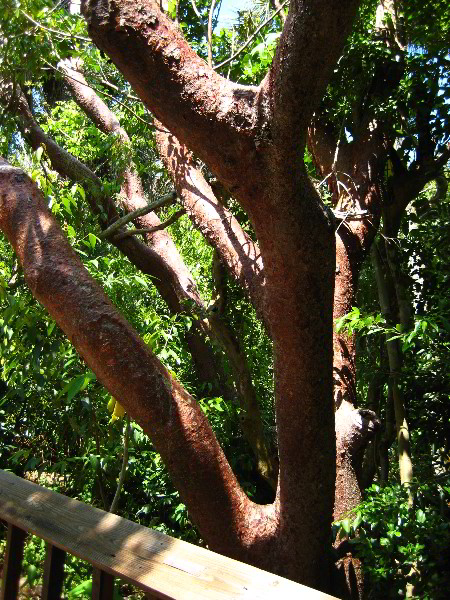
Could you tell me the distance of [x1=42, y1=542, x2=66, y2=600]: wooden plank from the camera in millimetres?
1421

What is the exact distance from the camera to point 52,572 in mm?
1436

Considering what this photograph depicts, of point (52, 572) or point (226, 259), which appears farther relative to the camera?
point (226, 259)

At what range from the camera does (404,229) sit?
4.76 metres

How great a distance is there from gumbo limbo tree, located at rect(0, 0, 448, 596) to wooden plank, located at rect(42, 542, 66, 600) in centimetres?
115

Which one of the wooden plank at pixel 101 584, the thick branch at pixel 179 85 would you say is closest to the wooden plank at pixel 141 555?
the wooden plank at pixel 101 584

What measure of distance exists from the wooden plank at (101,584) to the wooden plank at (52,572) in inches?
5.5

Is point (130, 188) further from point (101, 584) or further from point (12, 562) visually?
point (101, 584)

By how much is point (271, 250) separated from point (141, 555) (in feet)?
4.27

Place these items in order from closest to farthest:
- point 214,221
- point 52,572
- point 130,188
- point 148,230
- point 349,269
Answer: point 52,572
point 349,269
point 214,221
point 148,230
point 130,188

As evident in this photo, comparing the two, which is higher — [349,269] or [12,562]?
[349,269]

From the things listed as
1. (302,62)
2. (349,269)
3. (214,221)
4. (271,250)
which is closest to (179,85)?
(302,62)

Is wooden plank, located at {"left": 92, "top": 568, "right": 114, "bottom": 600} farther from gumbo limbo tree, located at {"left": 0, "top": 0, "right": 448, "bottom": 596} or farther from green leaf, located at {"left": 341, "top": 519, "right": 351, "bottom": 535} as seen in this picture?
green leaf, located at {"left": 341, "top": 519, "right": 351, "bottom": 535}

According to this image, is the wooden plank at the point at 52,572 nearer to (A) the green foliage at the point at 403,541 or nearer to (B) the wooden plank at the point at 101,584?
(B) the wooden plank at the point at 101,584

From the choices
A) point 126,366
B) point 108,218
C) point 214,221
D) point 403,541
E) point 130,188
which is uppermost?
point 130,188
